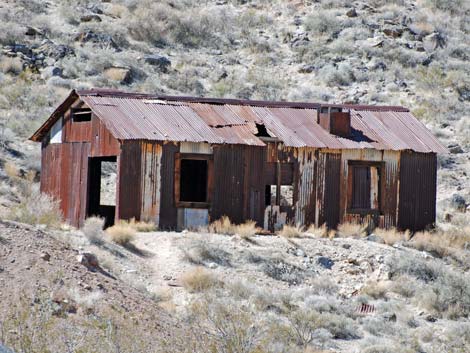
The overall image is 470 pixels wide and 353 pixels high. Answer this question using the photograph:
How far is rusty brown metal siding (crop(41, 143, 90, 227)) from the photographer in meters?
29.6

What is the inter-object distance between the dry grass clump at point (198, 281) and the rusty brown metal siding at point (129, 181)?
17.2 ft

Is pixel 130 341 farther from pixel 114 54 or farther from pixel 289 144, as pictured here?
pixel 114 54

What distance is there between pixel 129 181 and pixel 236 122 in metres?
3.66

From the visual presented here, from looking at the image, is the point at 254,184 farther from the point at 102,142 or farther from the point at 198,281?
the point at 198,281

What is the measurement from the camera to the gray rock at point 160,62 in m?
47.2

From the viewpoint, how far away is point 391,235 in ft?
95.7

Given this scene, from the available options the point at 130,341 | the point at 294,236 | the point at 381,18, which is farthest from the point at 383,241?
the point at 381,18

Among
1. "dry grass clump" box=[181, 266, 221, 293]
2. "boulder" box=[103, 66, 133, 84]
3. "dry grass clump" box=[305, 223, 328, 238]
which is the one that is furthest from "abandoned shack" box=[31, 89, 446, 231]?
"boulder" box=[103, 66, 133, 84]

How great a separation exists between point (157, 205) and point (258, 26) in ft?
87.5

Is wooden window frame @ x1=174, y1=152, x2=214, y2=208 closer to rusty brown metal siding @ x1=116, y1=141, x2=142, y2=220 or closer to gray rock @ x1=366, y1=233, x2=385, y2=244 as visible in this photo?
rusty brown metal siding @ x1=116, y1=141, x2=142, y2=220

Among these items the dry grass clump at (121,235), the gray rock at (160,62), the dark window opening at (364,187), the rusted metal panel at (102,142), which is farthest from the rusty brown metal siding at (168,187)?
the gray rock at (160,62)

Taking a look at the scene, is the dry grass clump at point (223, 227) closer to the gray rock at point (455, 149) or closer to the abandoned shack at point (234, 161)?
the abandoned shack at point (234, 161)

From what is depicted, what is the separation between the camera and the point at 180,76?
152ft

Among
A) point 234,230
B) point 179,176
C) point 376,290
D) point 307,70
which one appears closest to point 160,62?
point 307,70
